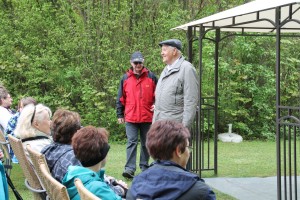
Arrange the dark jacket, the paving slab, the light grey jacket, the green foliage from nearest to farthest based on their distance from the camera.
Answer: the dark jacket < the light grey jacket < the paving slab < the green foliage

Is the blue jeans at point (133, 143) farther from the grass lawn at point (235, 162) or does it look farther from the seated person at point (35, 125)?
the seated person at point (35, 125)

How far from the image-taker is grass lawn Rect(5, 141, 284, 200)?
28.7 feet

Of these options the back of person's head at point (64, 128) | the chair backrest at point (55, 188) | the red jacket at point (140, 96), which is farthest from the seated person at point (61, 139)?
the red jacket at point (140, 96)

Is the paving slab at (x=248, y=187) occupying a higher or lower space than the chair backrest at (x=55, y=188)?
lower

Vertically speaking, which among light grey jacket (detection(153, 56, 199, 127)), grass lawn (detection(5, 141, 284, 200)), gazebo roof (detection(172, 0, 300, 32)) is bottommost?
grass lawn (detection(5, 141, 284, 200))

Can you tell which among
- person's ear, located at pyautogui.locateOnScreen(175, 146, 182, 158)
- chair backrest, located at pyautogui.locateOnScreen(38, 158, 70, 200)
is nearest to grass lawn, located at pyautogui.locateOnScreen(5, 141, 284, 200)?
chair backrest, located at pyautogui.locateOnScreen(38, 158, 70, 200)

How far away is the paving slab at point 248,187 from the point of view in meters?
7.51

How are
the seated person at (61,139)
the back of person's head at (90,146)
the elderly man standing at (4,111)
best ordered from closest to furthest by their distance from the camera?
1. the back of person's head at (90,146)
2. the seated person at (61,139)
3. the elderly man standing at (4,111)

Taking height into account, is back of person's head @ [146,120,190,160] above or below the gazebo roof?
below

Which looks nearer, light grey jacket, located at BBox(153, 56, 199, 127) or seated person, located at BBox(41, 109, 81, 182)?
seated person, located at BBox(41, 109, 81, 182)

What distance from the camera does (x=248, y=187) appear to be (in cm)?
817

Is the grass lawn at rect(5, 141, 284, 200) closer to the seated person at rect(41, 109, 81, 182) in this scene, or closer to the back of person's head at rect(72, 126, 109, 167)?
the seated person at rect(41, 109, 81, 182)

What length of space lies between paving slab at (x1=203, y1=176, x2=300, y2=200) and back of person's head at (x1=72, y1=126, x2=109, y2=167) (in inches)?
142

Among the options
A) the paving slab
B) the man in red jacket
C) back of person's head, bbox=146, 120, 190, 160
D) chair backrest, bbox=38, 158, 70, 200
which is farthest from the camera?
the man in red jacket
